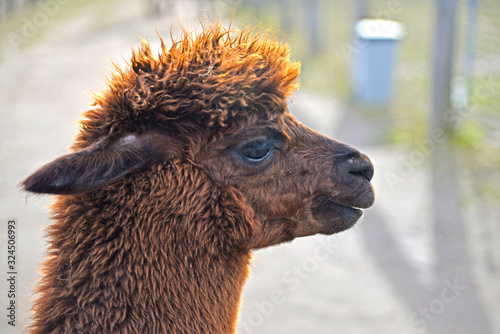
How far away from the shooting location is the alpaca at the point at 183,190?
75.5 inches

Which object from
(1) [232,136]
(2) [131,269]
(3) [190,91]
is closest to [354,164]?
(1) [232,136]

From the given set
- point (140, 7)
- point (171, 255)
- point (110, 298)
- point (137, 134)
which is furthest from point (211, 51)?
point (140, 7)

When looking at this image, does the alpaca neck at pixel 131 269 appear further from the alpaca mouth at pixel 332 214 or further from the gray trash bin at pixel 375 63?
the gray trash bin at pixel 375 63

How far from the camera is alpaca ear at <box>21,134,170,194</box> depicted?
1706 mm

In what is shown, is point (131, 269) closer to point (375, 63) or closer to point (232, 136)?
point (232, 136)

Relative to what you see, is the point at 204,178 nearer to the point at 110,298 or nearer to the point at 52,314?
the point at 110,298

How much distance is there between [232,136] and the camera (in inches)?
85.5

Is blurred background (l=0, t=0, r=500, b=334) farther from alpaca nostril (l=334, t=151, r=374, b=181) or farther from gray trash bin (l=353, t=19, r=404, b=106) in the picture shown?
alpaca nostril (l=334, t=151, r=374, b=181)

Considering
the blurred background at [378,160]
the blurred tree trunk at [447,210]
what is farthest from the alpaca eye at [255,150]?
the blurred tree trunk at [447,210]

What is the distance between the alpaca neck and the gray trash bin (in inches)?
339

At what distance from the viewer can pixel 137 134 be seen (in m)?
2.02

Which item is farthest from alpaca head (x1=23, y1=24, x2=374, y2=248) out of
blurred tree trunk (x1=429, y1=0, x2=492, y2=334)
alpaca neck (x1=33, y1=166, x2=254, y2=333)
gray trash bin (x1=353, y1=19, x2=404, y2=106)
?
gray trash bin (x1=353, y1=19, x2=404, y2=106)

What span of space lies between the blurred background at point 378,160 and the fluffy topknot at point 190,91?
26cm

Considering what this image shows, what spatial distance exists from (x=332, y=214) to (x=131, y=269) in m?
0.94
